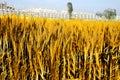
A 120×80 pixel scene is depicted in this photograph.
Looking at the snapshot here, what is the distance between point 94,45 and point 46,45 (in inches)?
28.1

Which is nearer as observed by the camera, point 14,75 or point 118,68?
point 14,75

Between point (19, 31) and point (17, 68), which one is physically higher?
point (19, 31)

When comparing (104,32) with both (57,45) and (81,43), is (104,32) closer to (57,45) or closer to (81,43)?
(81,43)

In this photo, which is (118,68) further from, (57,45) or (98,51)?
(57,45)

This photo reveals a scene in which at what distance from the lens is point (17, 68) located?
4277mm

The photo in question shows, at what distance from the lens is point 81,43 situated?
4.60 m

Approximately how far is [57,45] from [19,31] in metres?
0.57

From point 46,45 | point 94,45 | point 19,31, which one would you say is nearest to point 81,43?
point 94,45

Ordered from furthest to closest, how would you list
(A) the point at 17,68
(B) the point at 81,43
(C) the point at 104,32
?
(C) the point at 104,32, (B) the point at 81,43, (A) the point at 17,68

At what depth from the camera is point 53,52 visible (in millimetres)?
4297

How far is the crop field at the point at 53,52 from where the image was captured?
4.29 m

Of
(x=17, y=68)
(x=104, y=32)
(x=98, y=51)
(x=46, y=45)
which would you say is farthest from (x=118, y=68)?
(x=17, y=68)

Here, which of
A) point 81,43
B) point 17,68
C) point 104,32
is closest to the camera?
point 17,68

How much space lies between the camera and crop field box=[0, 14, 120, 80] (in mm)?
4289
